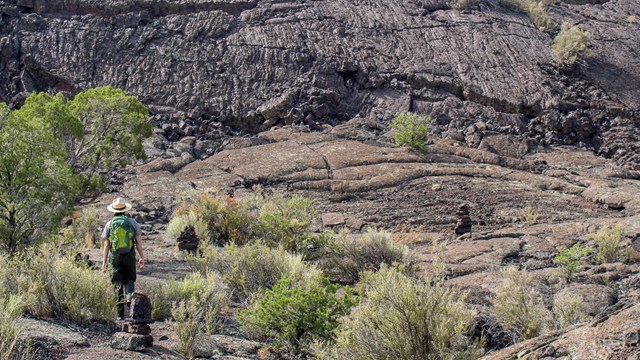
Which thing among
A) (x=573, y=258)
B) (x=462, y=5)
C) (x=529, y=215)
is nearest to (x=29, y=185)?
(x=573, y=258)

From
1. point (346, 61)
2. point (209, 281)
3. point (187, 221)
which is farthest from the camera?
point (346, 61)

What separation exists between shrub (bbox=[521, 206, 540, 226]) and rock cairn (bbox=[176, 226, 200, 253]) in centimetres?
897

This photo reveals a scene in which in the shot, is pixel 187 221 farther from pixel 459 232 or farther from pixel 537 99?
pixel 537 99

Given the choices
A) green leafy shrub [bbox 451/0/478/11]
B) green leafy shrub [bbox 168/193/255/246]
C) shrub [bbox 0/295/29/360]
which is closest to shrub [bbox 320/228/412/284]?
green leafy shrub [bbox 168/193/255/246]

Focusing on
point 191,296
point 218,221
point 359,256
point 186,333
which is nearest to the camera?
point 186,333

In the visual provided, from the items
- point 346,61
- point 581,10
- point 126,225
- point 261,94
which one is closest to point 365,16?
point 346,61

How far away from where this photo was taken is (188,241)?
14.8 meters

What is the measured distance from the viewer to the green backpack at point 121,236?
8.84 metres

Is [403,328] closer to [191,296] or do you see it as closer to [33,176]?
[191,296]

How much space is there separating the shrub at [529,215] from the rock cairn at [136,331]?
1317 centimetres

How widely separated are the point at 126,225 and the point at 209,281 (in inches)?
63.6

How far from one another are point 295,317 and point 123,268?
236 cm

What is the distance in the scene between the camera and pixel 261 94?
94.8ft

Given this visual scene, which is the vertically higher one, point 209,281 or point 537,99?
point 209,281
